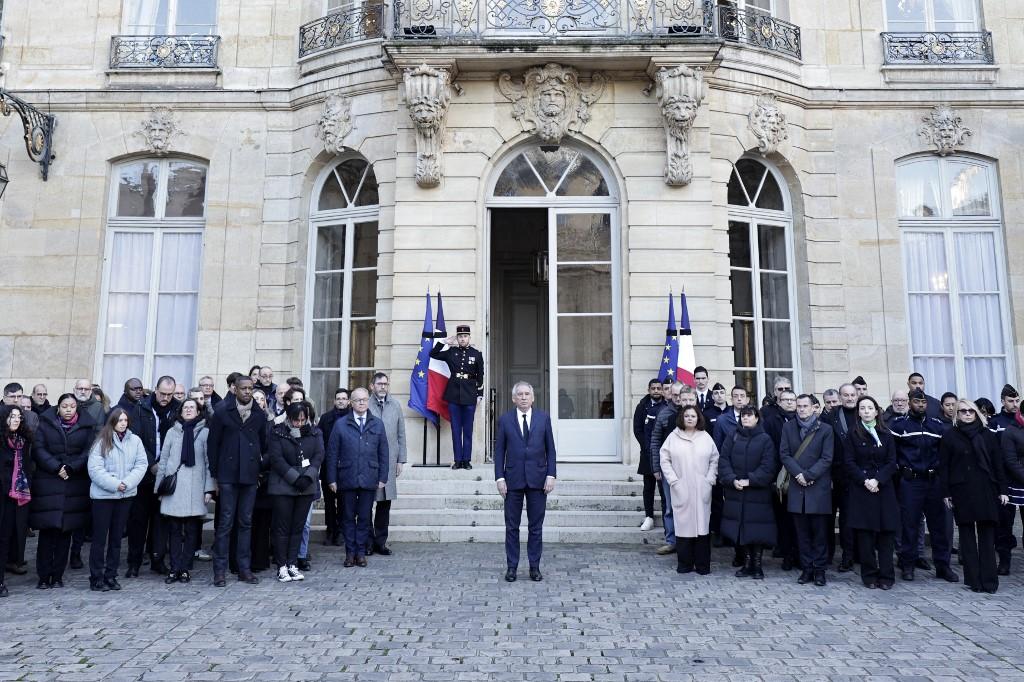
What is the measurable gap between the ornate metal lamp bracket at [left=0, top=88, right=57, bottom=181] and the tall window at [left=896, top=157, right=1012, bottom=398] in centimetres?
1312

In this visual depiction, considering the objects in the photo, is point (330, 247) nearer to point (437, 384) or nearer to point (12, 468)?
point (437, 384)

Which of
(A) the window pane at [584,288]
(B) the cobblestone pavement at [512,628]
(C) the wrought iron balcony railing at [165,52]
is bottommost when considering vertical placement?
(B) the cobblestone pavement at [512,628]

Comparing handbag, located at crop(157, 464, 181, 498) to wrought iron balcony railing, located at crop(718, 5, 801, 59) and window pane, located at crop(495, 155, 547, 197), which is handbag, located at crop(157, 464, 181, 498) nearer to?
window pane, located at crop(495, 155, 547, 197)

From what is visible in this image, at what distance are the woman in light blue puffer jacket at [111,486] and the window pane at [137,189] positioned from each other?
6.20 meters

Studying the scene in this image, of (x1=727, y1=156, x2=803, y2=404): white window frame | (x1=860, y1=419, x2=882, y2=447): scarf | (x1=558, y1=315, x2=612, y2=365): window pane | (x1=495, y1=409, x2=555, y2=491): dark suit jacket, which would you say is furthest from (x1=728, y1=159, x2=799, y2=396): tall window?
(x1=495, y1=409, x2=555, y2=491): dark suit jacket

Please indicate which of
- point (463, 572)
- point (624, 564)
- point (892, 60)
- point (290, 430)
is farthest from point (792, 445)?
point (892, 60)

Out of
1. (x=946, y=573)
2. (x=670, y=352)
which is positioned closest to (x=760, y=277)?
(x=670, y=352)

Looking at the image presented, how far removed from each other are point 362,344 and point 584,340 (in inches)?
128

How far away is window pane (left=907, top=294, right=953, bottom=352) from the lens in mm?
11242

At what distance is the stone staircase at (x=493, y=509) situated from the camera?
26.9 feet

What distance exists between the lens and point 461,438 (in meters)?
9.37

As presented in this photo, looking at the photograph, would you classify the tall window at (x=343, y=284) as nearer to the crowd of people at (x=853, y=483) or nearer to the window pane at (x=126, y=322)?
the window pane at (x=126, y=322)

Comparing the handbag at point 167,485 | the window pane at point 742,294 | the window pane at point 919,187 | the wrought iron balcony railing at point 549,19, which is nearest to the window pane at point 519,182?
the wrought iron balcony railing at point 549,19

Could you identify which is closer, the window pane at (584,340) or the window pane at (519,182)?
the window pane at (584,340)
